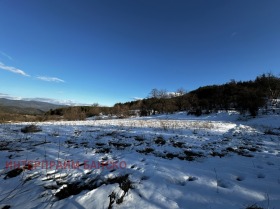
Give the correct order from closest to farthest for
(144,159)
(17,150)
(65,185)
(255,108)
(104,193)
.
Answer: (104,193) → (65,185) → (144,159) → (17,150) → (255,108)

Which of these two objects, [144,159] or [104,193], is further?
[144,159]

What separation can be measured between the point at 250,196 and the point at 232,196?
0.34m

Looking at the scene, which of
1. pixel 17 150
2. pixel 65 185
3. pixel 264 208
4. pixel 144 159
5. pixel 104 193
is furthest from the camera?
pixel 17 150

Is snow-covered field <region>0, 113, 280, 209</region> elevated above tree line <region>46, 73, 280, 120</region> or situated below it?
below

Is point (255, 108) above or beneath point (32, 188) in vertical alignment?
above

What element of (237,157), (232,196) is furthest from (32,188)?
(237,157)

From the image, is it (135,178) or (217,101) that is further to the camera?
(217,101)

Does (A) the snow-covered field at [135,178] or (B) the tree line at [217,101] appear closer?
(A) the snow-covered field at [135,178]

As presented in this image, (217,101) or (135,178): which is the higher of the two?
(217,101)

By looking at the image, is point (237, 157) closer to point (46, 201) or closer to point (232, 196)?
point (232, 196)

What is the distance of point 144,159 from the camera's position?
5.18m

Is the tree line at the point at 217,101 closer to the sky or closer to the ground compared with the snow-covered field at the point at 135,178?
closer to the sky

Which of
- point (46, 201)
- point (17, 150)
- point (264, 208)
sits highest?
point (17, 150)

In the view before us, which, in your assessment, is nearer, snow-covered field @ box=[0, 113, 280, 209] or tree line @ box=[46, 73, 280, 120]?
snow-covered field @ box=[0, 113, 280, 209]
